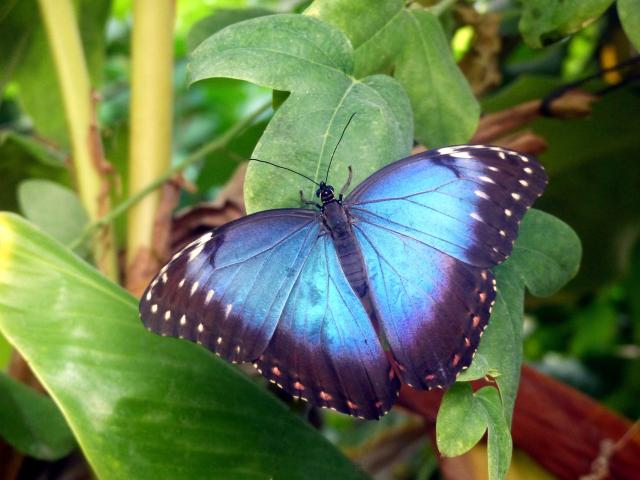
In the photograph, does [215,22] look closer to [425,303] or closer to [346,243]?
[346,243]

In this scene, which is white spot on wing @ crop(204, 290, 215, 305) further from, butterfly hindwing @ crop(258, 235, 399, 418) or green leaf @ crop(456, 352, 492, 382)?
green leaf @ crop(456, 352, 492, 382)

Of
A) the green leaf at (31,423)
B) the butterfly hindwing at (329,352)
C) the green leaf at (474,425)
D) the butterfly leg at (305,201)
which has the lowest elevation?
the green leaf at (31,423)

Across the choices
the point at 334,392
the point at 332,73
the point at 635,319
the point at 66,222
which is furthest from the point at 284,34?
the point at 635,319

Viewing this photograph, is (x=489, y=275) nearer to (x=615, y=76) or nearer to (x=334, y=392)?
(x=334, y=392)

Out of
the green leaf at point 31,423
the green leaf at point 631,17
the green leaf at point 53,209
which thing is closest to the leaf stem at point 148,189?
the green leaf at point 53,209

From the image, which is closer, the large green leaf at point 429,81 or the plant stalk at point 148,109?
the large green leaf at point 429,81

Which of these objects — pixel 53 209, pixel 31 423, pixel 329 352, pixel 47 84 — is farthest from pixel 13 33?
pixel 329 352

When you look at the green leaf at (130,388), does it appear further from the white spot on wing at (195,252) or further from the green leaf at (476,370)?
the green leaf at (476,370)
